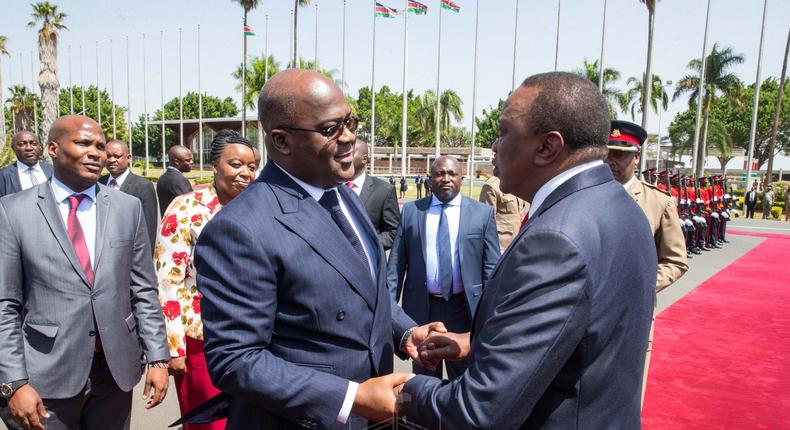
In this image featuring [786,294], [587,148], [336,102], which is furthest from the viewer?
[786,294]

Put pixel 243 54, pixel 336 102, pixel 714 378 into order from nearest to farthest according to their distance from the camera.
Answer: pixel 336 102
pixel 714 378
pixel 243 54

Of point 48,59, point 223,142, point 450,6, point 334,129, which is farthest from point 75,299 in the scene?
point 48,59

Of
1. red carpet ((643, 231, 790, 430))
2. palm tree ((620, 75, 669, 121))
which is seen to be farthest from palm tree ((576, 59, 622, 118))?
red carpet ((643, 231, 790, 430))

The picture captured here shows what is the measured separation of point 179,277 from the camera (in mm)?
3098

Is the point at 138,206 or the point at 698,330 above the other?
the point at 138,206

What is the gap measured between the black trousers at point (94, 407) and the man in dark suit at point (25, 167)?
14.6ft

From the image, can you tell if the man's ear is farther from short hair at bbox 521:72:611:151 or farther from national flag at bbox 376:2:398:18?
national flag at bbox 376:2:398:18

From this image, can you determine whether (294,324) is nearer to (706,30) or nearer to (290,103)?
(290,103)

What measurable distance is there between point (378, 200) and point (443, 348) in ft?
11.1

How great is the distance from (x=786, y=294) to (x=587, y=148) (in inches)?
381

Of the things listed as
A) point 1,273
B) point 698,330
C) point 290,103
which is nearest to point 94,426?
point 1,273

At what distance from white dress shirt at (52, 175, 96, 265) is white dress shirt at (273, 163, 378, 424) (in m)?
1.45

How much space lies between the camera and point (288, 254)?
5.44 feet

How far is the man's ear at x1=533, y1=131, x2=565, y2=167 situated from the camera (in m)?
1.58
